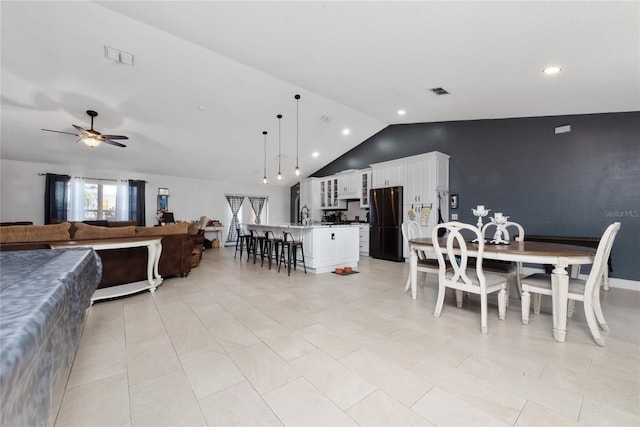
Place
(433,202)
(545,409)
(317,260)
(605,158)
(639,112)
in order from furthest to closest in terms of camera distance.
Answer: (433,202) → (317,260) → (605,158) → (639,112) → (545,409)

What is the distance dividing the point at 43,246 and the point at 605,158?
24.1 feet

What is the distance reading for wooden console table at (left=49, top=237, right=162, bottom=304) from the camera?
2752 mm

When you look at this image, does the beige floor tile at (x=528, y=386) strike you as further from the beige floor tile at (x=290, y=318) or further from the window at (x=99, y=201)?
the window at (x=99, y=201)

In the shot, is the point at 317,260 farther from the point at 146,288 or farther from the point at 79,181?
the point at 79,181

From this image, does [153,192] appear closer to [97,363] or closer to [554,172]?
[97,363]

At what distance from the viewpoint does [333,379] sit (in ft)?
5.30

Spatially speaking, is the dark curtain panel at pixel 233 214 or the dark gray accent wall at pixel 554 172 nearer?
the dark gray accent wall at pixel 554 172

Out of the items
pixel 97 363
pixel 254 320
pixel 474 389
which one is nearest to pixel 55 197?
pixel 97 363

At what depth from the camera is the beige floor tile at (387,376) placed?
4.88ft

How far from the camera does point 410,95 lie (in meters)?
4.16

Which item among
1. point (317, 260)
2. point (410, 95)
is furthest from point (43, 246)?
point (410, 95)

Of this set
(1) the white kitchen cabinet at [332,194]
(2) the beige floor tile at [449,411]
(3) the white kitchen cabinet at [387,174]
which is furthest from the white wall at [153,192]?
(2) the beige floor tile at [449,411]

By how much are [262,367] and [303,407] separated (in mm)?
465

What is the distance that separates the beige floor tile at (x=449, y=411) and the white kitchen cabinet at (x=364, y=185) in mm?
5486
